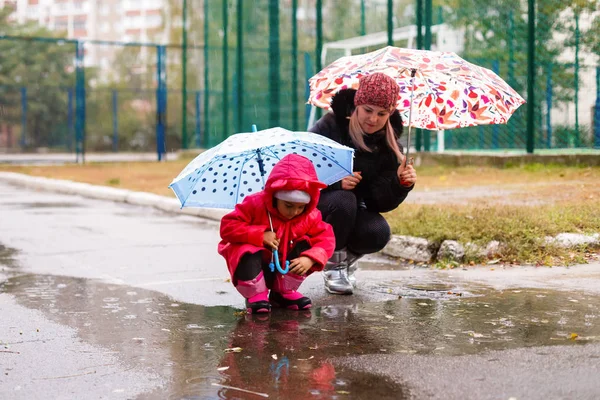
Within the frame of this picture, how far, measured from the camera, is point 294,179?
509 cm

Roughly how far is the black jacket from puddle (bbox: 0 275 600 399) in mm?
633

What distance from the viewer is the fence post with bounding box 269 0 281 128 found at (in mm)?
19453

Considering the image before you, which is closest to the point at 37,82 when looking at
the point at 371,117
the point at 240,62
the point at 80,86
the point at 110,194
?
the point at 80,86

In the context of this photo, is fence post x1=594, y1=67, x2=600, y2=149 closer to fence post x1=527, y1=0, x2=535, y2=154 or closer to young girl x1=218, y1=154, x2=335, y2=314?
fence post x1=527, y1=0, x2=535, y2=154

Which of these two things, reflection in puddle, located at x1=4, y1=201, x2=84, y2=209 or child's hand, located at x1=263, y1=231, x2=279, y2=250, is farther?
reflection in puddle, located at x1=4, y1=201, x2=84, y2=209

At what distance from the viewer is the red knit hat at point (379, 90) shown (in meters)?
5.64

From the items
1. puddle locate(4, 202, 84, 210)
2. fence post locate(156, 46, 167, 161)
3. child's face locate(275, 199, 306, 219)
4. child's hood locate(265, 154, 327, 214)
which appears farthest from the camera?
fence post locate(156, 46, 167, 161)

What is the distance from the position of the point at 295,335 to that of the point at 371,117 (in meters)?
1.47

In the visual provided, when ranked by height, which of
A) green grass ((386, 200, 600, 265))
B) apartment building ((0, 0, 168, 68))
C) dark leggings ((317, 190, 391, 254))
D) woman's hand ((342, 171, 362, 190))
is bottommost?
green grass ((386, 200, 600, 265))

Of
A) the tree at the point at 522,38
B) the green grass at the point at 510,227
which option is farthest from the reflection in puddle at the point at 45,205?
the tree at the point at 522,38

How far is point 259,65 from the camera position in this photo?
20.5 meters

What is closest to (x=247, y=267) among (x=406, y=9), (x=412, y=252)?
(x=412, y=252)

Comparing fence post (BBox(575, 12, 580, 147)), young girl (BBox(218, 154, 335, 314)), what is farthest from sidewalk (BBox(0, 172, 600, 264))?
fence post (BBox(575, 12, 580, 147))

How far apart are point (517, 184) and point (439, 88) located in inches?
245
